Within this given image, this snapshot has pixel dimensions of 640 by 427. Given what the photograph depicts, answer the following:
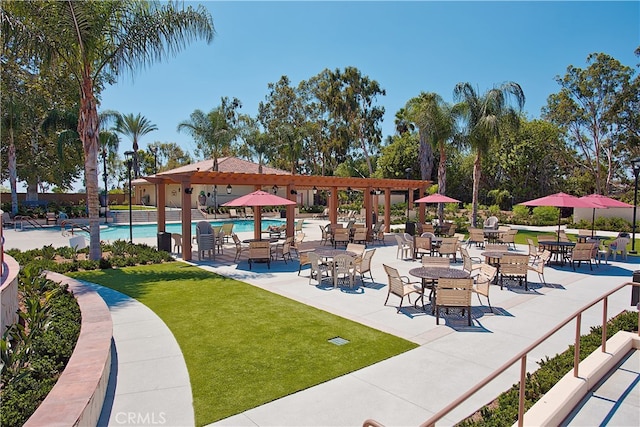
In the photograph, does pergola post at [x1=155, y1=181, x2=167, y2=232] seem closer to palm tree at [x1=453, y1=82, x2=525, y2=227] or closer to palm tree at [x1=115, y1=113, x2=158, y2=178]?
palm tree at [x1=453, y1=82, x2=525, y2=227]

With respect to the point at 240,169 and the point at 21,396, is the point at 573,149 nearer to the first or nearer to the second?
the point at 240,169

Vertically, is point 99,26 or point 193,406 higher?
point 99,26

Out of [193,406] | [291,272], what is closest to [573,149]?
[291,272]

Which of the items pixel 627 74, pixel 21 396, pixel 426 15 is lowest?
pixel 21 396

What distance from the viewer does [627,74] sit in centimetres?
3409

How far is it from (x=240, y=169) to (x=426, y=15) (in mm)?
29409

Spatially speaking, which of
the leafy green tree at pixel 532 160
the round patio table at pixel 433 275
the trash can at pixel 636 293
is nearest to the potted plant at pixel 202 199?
the leafy green tree at pixel 532 160

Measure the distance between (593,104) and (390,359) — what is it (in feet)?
133

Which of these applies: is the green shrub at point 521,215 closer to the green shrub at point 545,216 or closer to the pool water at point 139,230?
→ the green shrub at point 545,216

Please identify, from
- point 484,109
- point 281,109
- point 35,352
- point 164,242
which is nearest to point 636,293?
point 35,352

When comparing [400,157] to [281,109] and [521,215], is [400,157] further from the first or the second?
[281,109]

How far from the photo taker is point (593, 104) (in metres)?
36.5

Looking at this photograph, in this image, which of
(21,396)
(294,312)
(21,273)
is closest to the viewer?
(21,396)

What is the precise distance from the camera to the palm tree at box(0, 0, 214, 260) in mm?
11648
